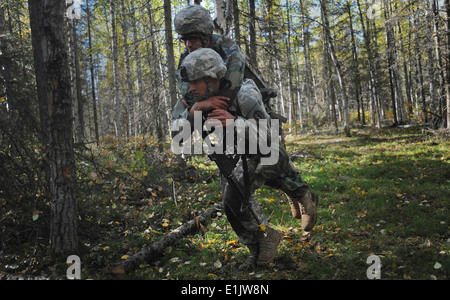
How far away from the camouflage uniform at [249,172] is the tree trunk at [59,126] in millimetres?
1570

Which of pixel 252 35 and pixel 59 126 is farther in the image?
pixel 252 35

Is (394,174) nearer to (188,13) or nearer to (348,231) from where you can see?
(348,231)

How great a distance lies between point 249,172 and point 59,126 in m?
2.48

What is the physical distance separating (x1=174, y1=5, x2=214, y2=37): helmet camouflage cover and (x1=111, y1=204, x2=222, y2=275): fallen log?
2824 millimetres

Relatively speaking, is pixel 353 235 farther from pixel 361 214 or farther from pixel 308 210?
pixel 308 210

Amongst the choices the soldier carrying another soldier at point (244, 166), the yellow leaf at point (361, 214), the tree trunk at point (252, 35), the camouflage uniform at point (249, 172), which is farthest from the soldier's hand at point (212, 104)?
the tree trunk at point (252, 35)

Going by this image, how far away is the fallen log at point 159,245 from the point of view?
141 inches

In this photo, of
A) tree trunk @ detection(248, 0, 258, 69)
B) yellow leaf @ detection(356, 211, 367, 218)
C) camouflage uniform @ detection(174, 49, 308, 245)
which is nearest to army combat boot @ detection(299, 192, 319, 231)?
camouflage uniform @ detection(174, 49, 308, 245)

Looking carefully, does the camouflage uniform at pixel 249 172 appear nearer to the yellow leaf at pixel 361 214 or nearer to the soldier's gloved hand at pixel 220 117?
the soldier's gloved hand at pixel 220 117

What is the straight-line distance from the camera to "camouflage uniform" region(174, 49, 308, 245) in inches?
117

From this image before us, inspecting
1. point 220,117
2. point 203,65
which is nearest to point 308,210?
point 220,117

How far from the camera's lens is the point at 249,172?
332 centimetres
